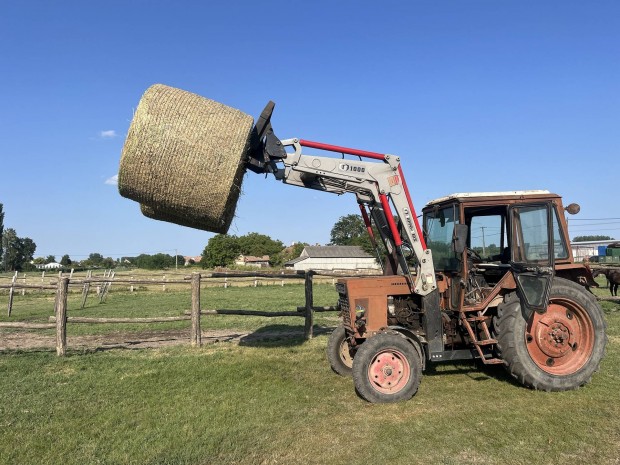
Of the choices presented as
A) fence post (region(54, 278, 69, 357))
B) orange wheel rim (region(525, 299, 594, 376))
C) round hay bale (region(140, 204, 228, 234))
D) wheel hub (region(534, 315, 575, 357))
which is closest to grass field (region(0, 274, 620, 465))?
orange wheel rim (region(525, 299, 594, 376))

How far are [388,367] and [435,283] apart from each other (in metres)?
1.23

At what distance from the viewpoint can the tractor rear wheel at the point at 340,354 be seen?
21.5 ft

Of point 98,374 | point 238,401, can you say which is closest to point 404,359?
point 238,401

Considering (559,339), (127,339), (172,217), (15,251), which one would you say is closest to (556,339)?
(559,339)

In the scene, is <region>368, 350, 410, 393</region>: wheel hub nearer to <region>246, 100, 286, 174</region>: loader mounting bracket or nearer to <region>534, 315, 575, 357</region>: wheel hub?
<region>534, 315, 575, 357</region>: wheel hub

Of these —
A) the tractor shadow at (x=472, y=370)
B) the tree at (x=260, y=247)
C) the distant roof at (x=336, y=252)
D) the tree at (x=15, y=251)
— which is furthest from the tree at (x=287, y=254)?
the tractor shadow at (x=472, y=370)

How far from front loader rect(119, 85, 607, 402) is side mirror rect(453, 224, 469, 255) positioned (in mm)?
12

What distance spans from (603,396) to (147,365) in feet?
20.9

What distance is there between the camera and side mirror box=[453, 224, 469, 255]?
Result: 5.48 metres

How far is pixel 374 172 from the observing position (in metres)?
5.86

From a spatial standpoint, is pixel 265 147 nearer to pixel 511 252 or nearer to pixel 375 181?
pixel 375 181

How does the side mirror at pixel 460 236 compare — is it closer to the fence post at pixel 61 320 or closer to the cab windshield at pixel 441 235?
the cab windshield at pixel 441 235

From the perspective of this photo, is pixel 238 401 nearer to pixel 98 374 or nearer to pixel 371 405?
pixel 371 405

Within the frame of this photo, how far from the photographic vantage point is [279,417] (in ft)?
16.1
